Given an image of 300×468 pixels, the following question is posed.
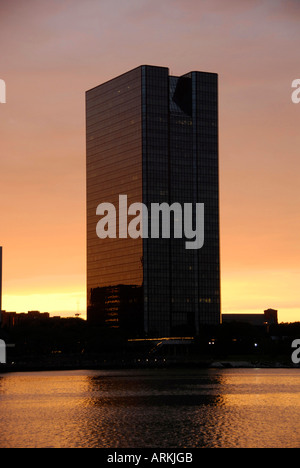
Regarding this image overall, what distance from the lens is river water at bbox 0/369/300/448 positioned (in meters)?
86.8

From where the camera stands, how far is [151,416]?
109 m

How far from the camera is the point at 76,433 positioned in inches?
3661

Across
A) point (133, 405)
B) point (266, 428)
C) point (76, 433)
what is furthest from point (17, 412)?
point (266, 428)

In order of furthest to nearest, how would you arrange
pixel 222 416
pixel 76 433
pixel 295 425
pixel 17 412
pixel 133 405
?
1. pixel 133 405
2. pixel 17 412
3. pixel 222 416
4. pixel 295 425
5. pixel 76 433

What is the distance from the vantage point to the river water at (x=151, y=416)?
86750mm

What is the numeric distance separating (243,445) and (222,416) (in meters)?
27.0

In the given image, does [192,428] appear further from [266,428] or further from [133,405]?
[133,405]

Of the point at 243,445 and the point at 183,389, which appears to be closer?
the point at 243,445

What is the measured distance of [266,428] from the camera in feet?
315

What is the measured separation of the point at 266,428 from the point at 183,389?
66.9 meters
